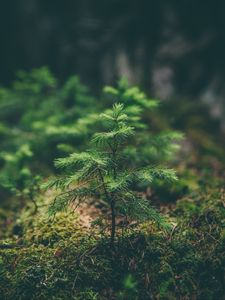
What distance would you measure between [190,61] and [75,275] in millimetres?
6215

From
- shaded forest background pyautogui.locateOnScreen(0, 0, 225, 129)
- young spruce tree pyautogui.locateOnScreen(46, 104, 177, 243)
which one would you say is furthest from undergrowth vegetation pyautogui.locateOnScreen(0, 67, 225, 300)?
shaded forest background pyautogui.locateOnScreen(0, 0, 225, 129)

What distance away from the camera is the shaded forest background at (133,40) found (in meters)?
8.16

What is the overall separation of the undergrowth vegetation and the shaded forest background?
3204 millimetres

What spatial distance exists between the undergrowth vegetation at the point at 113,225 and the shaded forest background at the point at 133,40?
3204 mm

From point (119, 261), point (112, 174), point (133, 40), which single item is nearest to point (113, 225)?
point (119, 261)

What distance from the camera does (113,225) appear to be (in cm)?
396

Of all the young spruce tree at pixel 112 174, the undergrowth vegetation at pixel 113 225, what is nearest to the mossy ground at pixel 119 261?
the undergrowth vegetation at pixel 113 225

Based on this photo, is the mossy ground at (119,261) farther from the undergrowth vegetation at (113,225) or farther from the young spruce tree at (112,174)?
the young spruce tree at (112,174)

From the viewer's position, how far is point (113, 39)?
8.49 meters

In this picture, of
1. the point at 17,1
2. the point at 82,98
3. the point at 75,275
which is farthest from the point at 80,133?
the point at 17,1

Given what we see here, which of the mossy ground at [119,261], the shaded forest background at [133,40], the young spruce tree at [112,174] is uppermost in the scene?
the shaded forest background at [133,40]

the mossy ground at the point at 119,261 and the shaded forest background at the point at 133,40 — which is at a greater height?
the shaded forest background at the point at 133,40

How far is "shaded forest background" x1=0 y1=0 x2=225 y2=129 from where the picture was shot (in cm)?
816

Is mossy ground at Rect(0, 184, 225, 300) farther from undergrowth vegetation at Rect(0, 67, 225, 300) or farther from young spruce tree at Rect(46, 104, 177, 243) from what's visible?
young spruce tree at Rect(46, 104, 177, 243)
